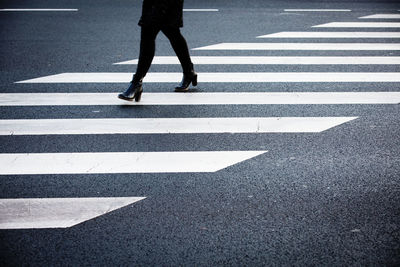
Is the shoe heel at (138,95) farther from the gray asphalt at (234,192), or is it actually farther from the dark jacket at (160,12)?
the dark jacket at (160,12)

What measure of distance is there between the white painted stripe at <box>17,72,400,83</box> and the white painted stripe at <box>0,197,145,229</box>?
336 cm

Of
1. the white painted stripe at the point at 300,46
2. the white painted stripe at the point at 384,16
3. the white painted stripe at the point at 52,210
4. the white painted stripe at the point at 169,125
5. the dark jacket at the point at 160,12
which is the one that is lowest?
the white painted stripe at the point at 384,16

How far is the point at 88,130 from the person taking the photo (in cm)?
556

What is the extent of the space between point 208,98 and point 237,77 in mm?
957

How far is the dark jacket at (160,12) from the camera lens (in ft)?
20.2

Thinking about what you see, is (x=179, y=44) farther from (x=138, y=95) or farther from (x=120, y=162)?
(x=120, y=162)

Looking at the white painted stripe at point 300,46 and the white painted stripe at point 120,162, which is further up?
the white painted stripe at point 120,162

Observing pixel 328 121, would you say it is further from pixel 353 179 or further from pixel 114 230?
pixel 114 230

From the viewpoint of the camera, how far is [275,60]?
826cm

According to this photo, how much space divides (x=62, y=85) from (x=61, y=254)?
158 inches

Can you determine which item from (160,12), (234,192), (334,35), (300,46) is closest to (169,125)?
(160,12)

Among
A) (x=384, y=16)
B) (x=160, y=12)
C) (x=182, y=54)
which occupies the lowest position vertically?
(x=384, y=16)

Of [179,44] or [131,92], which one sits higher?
[179,44]

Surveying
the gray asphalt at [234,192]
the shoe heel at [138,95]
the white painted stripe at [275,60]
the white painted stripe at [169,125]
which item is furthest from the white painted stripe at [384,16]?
the shoe heel at [138,95]
